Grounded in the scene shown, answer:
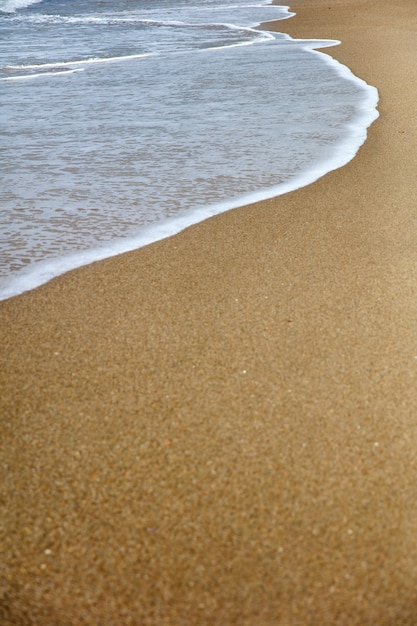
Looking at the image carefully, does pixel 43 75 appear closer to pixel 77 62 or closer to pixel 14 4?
pixel 77 62

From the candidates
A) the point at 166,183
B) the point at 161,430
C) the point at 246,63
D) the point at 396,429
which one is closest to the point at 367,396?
the point at 396,429

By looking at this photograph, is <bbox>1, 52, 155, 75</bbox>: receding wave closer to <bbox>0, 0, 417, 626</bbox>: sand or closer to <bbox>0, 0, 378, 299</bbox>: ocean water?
<bbox>0, 0, 378, 299</bbox>: ocean water

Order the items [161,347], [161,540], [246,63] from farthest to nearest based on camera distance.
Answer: [246,63] < [161,347] < [161,540]

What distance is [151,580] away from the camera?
177cm

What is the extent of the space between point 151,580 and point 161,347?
3.76ft

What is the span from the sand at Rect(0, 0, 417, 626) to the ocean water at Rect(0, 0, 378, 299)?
0.59 metres

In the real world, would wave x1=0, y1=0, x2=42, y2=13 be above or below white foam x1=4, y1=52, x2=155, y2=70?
above

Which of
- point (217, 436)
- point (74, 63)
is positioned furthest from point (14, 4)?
point (217, 436)

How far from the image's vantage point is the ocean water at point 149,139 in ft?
14.1

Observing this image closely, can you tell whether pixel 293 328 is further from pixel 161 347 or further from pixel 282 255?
pixel 282 255

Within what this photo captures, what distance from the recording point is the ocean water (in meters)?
4.29

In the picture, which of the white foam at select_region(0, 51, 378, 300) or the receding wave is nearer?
the white foam at select_region(0, 51, 378, 300)

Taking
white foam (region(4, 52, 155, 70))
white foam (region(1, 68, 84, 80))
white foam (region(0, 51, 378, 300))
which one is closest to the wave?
white foam (region(4, 52, 155, 70))

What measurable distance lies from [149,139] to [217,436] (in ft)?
15.0
